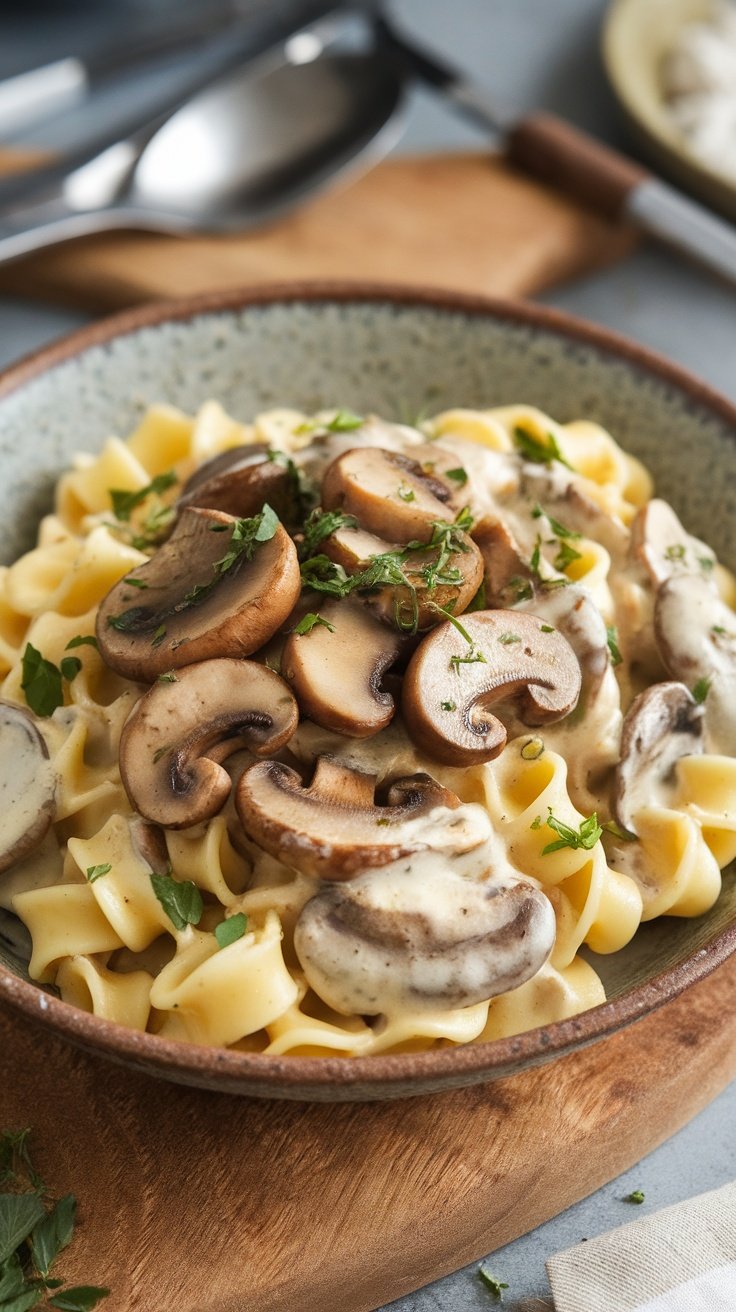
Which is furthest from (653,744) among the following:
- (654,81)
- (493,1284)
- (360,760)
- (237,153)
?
Result: (654,81)

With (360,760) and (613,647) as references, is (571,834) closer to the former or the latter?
(360,760)

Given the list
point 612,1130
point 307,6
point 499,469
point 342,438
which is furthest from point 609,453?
point 307,6

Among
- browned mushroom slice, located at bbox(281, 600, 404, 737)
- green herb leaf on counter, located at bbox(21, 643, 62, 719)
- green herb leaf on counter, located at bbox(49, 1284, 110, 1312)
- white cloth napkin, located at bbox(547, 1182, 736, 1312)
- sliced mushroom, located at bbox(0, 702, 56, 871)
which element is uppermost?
browned mushroom slice, located at bbox(281, 600, 404, 737)

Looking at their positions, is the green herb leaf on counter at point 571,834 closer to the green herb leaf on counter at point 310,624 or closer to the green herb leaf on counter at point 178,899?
the green herb leaf on counter at point 310,624

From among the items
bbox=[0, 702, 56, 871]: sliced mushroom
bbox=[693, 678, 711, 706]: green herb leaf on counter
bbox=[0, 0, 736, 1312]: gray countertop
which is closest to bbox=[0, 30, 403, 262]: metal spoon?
bbox=[0, 0, 736, 1312]: gray countertop

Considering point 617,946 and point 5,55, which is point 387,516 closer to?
point 617,946

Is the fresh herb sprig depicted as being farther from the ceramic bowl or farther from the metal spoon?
the ceramic bowl

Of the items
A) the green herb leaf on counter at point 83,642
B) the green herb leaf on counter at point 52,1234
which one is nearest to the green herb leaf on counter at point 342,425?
the green herb leaf on counter at point 83,642
